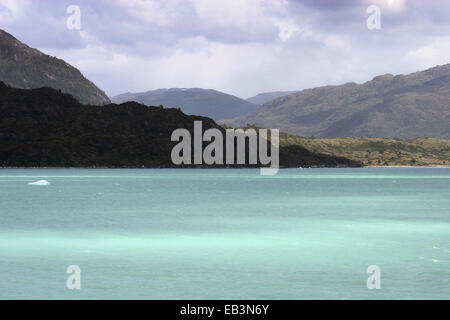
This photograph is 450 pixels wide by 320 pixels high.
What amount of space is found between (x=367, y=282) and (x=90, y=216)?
63573mm

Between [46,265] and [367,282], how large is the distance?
2406 centimetres

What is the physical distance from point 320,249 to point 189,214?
4762 centimetres

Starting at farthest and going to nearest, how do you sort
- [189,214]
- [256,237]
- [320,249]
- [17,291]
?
[189,214]
[256,237]
[320,249]
[17,291]

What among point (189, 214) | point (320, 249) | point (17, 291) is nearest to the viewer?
point (17, 291)

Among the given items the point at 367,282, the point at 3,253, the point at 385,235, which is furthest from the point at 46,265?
the point at 385,235

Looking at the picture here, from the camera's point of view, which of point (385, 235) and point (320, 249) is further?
point (385, 235)

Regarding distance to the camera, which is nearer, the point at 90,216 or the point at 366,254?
the point at 366,254

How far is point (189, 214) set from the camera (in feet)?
335

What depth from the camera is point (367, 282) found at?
40.8 metres
